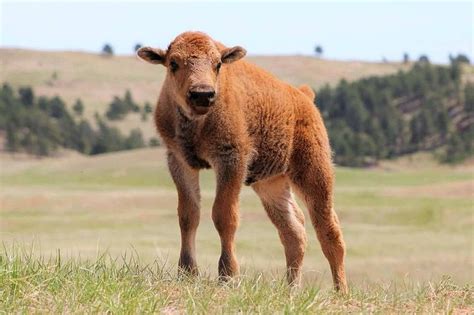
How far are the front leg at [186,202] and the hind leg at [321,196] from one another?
148 centimetres

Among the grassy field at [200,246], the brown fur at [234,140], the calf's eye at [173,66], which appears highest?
the calf's eye at [173,66]

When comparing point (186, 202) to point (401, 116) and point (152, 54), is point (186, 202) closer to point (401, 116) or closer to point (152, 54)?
point (152, 54)

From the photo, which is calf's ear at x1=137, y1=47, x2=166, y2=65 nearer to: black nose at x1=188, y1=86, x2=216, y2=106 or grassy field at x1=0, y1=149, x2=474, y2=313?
black nose at x1=188, y1=86, x2=216, y2=106

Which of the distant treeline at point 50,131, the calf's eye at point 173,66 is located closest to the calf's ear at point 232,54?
the calf's eye at point 173,66

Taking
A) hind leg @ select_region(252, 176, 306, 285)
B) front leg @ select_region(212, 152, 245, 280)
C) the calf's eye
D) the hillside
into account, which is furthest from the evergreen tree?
front leg @ select_region(212, 152, 245, 280)

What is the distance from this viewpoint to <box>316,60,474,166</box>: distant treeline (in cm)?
9144

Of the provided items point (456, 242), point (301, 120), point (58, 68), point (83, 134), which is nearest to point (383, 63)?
point (58, 68)

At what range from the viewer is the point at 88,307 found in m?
7.89

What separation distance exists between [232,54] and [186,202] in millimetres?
1507

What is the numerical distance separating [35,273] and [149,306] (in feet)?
4.13

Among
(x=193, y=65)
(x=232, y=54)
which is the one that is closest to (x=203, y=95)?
(x=193, y=65)

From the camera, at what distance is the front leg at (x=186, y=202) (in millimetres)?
10781

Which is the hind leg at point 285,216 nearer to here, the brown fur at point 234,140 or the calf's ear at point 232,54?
the brown fur at point 234,140

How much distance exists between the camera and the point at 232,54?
35.8 feet
